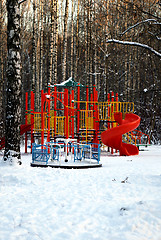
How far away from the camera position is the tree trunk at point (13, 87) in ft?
29.9

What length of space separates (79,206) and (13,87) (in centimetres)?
474

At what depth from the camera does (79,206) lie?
5.76 m

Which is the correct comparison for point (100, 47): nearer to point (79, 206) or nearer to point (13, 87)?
point (13, 87)

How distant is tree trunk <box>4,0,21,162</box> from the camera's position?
359 inches

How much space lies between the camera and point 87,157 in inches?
470

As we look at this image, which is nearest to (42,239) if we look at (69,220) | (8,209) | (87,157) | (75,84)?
(69,220)

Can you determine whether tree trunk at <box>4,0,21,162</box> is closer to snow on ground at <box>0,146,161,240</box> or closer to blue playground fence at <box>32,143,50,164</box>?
snow on ground at <box>0,146,161,240</box>

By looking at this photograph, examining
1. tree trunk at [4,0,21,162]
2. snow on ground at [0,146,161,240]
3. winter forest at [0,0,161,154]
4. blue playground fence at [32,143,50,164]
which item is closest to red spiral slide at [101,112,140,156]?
winter forest at [0,0,161,154]

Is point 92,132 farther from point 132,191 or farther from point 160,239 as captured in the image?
point 160,239

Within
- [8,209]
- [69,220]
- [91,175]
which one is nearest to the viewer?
[69,220]

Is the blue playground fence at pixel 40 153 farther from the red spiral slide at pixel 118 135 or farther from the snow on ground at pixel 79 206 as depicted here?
Result: the red spiral slide at pixel 118 135

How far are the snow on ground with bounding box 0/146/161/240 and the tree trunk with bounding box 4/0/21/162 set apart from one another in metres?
0.74

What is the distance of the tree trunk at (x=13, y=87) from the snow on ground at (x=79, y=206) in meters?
0.74

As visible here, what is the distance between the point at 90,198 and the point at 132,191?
1.03 metres
